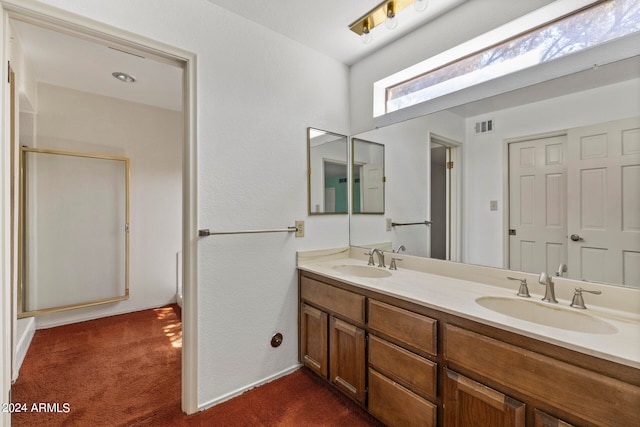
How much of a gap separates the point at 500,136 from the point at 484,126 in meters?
0.11

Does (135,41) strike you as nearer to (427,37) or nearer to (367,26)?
(367,26)

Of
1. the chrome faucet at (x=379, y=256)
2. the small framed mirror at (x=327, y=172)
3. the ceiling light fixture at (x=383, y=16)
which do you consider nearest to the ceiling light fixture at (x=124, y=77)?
the small framed mirror at (x=327, y=172)

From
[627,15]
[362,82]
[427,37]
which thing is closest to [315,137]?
[362,82]

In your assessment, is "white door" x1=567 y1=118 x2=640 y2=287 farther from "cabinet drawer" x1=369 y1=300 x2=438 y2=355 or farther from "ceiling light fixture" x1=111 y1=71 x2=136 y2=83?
"ceiling light fixture" x1=111 y1=71 x2=136 y2=83

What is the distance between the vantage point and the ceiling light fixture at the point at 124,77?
249cm

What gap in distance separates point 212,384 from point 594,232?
2.15 meters

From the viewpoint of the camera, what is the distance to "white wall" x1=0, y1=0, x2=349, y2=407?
163 centimetres

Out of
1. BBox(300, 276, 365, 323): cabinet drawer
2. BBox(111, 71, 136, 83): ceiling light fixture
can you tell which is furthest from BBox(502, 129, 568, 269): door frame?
BBox(111, 71, 136, 83): ceiling light fixture

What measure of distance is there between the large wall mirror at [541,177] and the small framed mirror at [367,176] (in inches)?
10.0

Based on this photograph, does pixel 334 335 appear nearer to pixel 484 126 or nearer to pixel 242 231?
pixel 242 231

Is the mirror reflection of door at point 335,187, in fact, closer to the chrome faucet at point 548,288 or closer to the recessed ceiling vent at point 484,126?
the recessed ceiling vent at point 484,126

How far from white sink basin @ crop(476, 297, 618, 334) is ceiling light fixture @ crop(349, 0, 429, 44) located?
65.9 inches

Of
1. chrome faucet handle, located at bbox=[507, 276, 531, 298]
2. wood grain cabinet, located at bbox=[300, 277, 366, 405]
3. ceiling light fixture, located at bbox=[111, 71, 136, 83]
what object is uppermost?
ceiling light fixture, located at bbox=[111, 71, 136, 83]

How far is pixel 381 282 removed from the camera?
5.23 feet
